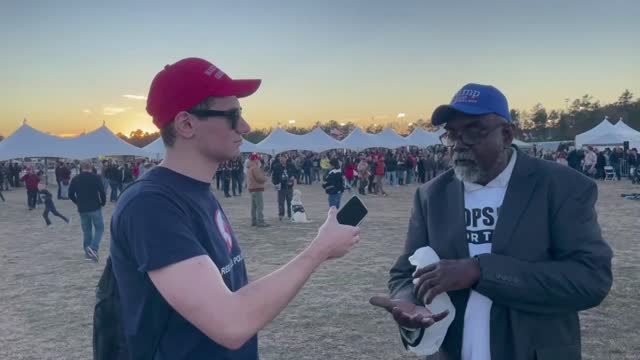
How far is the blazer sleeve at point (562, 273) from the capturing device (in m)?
2.15

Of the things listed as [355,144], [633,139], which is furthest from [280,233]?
[633,139]

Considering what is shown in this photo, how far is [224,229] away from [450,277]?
3.04 ft

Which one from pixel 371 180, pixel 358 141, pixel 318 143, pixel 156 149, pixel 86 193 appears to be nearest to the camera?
pixel 86 193

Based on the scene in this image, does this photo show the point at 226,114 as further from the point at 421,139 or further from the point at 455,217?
the point at 421,139

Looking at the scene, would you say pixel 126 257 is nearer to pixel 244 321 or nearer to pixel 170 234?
pixel 170 234

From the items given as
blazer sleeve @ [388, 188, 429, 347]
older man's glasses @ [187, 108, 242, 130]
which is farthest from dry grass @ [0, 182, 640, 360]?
older man's glasses @ [187, 108, 242, 130]

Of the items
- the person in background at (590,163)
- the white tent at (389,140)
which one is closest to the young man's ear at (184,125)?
the person in background at (590,163)

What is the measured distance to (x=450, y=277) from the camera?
219 cm

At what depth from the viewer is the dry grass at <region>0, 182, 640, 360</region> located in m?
5.59

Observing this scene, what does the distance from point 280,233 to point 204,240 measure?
1168 cm

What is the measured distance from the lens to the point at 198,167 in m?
1.87

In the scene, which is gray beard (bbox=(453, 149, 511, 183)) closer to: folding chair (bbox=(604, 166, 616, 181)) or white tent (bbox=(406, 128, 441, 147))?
folding chair (bbox=(604, 166, 616, 181))

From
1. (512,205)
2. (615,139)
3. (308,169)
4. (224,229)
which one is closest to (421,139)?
(308,169)

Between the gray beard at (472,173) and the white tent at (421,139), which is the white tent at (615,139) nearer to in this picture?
the white tent at (421,139)
